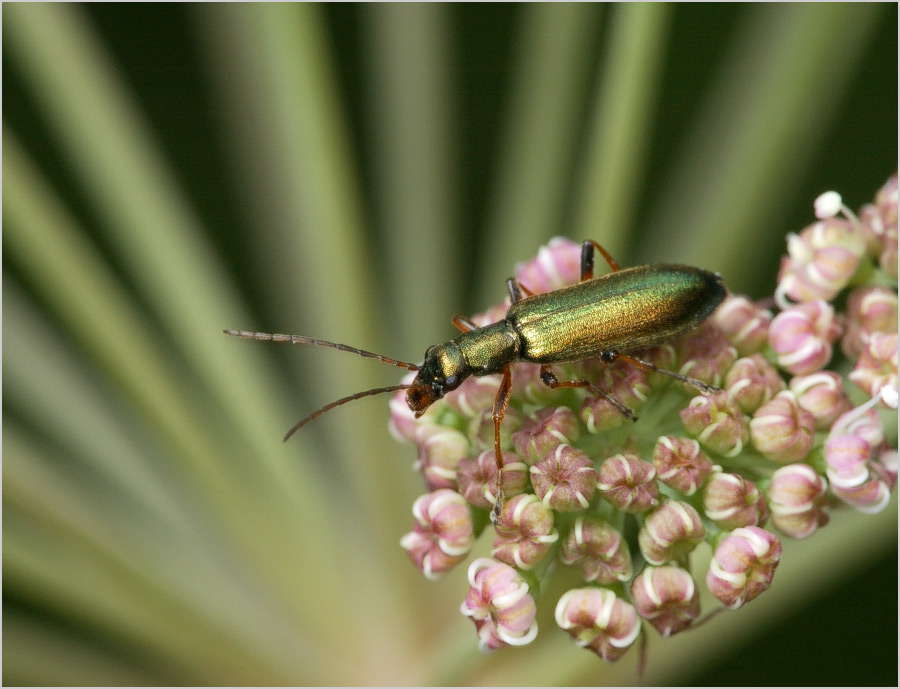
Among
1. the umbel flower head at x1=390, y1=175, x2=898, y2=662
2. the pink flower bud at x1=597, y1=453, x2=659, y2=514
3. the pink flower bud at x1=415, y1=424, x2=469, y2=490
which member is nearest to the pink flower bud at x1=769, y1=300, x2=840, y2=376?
the umbel flower head at x1=390, y1=175, x2=898, y2=662

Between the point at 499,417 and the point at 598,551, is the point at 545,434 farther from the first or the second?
the point at 598,551

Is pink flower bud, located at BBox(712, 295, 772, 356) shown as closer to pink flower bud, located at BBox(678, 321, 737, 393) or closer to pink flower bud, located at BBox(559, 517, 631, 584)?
pink flower bud, located at BBox(678, 321, 737, 393)

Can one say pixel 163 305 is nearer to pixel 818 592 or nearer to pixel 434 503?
pixel 434 503

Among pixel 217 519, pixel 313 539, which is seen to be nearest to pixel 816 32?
pixel 313 539

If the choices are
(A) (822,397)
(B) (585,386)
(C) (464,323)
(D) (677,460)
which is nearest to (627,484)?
(D) (677,460)

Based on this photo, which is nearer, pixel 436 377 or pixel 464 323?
pixel 436 377

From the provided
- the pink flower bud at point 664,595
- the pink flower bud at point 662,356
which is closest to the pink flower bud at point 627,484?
the pink flower bud at point 664,595
